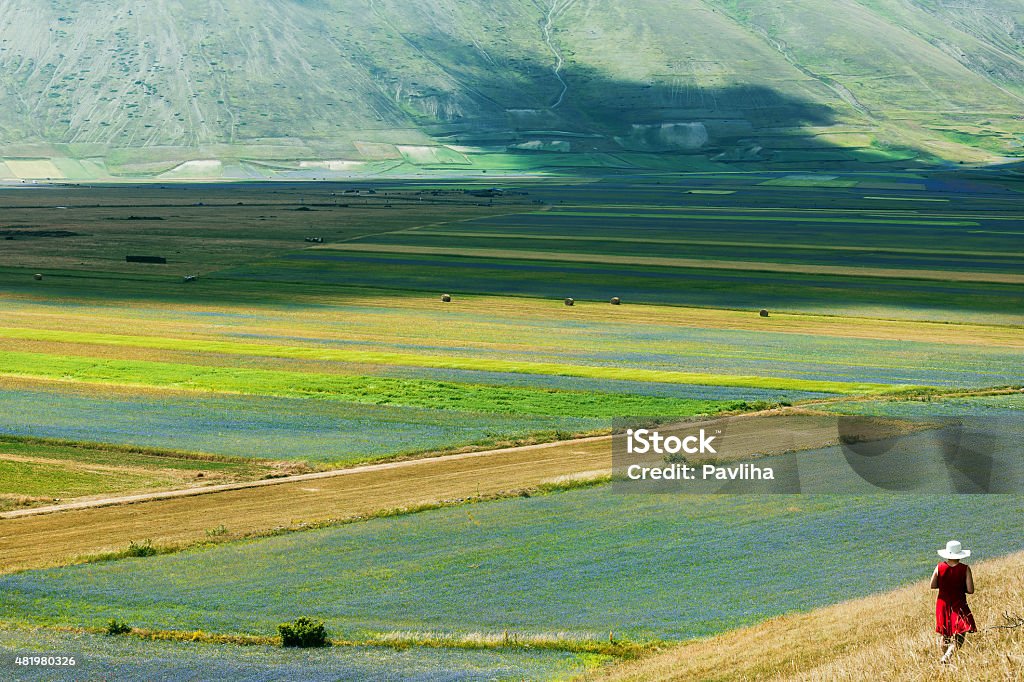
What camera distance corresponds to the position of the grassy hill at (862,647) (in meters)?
26.9

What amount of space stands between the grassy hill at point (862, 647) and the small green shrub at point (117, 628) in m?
12.0

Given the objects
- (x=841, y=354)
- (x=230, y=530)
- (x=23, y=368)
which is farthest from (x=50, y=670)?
(x=841, y=354)

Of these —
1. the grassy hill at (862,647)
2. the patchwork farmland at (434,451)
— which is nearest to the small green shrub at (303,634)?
the patchwork farmland at (434,451)

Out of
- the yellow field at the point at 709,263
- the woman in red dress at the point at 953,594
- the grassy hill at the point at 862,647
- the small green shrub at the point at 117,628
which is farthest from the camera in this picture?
the yellow field at the point at 709,263

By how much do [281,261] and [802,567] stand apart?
109 m

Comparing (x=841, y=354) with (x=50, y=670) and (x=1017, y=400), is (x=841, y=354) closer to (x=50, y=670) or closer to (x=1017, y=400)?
(x=1017, y=400)

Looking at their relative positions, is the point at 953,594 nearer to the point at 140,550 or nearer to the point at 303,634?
the point at 303,634

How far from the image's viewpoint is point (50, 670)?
30594mm

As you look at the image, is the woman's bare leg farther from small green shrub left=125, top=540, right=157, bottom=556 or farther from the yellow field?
the yellow field

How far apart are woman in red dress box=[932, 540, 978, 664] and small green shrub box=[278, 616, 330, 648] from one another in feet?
49.1

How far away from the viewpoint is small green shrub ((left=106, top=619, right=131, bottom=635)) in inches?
1302

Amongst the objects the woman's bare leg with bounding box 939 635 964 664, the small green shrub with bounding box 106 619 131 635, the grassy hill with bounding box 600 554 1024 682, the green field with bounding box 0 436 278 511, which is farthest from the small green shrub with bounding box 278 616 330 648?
the green field with bounding box 0 436 278 511

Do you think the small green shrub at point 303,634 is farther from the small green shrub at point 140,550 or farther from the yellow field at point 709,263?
the yellow field at point 709,263

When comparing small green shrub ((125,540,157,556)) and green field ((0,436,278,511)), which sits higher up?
green field ((0,436,278,511))
